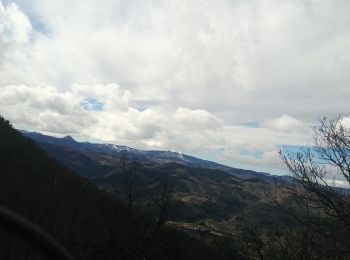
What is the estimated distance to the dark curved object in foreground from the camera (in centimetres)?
168

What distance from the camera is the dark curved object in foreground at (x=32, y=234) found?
5.51 feet

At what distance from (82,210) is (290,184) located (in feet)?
38.0

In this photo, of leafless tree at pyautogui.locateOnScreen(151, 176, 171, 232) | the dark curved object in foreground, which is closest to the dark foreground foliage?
the dark curved object in foreground

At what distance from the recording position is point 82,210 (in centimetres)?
2205

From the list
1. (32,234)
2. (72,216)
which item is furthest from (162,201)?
(32,234)

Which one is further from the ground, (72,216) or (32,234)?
(32,234)

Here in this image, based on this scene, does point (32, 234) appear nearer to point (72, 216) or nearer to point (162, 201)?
point (72, 216)

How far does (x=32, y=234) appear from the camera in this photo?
1.77m

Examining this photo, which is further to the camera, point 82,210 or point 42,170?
point 42,170

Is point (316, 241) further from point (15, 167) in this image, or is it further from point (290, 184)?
point (15, 167)

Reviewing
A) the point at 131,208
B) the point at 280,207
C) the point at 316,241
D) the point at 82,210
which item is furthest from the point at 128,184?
the point at 316,241

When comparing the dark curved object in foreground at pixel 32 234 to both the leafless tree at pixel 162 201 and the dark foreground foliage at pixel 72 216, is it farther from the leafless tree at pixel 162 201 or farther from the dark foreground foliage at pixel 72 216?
the leafless tree at pixel 162 201

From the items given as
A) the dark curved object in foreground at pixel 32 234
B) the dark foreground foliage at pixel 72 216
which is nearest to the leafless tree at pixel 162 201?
the dark foreground foliage at pixel 72 216

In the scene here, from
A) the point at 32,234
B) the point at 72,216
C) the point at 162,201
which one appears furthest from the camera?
the point at 162,201
